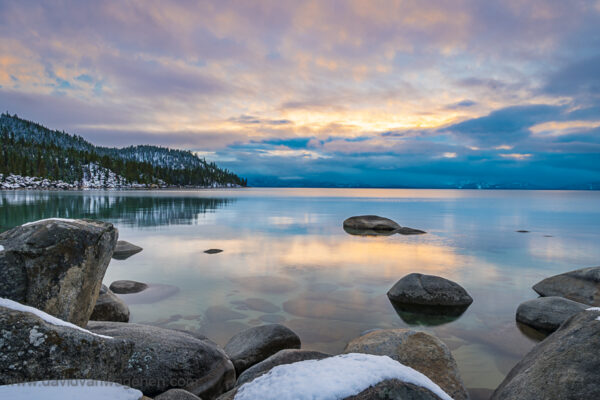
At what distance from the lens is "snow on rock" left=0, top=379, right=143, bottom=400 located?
11.6ft

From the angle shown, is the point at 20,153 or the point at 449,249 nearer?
the point at 449,249

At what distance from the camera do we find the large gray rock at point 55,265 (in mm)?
5691

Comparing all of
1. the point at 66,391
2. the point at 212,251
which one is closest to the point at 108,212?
the point at 212,251

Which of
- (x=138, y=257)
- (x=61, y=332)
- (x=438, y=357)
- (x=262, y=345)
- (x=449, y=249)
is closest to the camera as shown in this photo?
(x=61, y=332)

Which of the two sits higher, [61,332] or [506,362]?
[61,332]

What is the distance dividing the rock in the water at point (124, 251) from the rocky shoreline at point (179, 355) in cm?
1107

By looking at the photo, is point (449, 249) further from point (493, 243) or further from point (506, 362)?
point (506, 362)

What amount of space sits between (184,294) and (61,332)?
8753mm

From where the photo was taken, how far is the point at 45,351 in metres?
4.36

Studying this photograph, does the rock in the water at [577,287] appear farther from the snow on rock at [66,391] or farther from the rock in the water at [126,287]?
the rock in the water at [126,287]

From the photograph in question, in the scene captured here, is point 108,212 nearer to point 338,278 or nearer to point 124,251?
point 124,251

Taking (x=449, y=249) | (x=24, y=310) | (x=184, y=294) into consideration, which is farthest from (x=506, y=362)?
(x=449, y=249)

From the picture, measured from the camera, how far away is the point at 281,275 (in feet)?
52.9

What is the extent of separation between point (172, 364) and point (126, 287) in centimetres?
861
